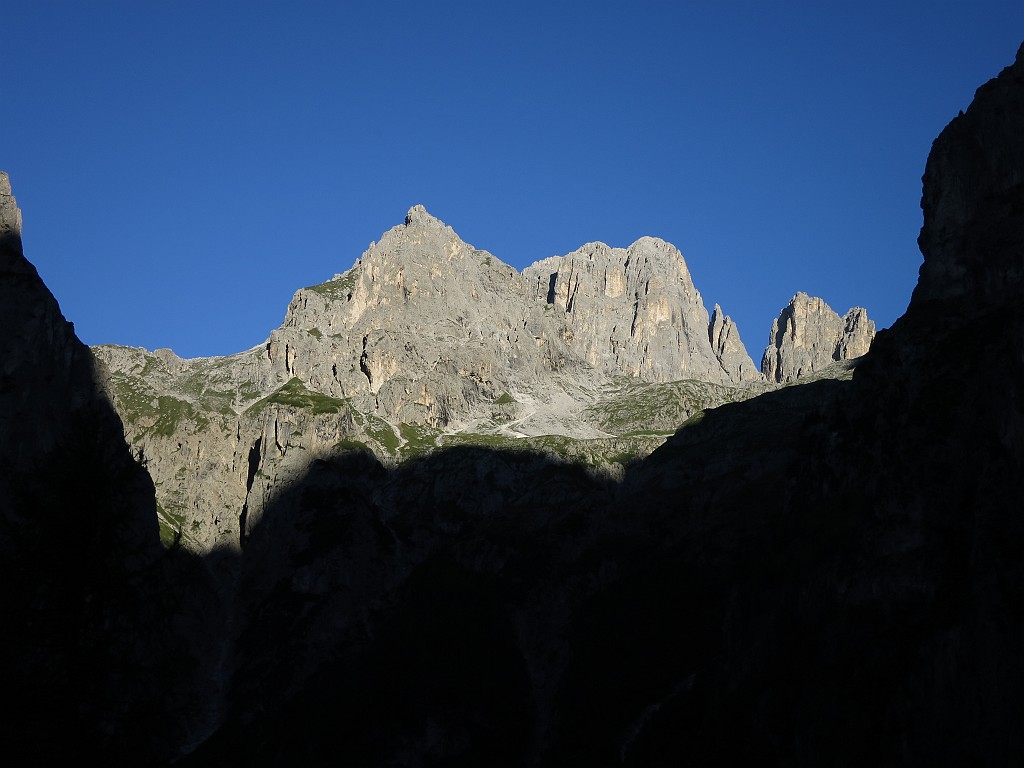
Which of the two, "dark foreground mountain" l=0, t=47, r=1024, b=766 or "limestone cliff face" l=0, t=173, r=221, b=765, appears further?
"dark foreground mountain" l=0, t=47, r=1024, b=766

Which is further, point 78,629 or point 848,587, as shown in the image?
point 848,587

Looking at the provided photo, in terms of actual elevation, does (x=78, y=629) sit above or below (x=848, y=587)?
below

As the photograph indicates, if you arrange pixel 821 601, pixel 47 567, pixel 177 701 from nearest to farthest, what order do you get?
pixel 47 567
pixel 177 701
pixel 821 601

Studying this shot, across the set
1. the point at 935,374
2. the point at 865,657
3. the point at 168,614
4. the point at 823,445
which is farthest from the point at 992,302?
the point at 168,614

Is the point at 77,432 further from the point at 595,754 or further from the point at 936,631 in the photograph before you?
the point at 595,754

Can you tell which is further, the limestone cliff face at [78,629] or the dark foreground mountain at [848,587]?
the dark foreground mountain at [848,587]

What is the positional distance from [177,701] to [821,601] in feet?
401

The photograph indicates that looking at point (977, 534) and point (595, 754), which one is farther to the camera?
point (595, 754)

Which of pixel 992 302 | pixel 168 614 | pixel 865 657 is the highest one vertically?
pixel 992 302

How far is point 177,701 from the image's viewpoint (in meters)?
37.7

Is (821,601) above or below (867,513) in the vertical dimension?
below

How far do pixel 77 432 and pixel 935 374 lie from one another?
137134 mm

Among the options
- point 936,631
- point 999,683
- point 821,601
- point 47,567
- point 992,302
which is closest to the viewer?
point 47,567

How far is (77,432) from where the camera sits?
38.0m
